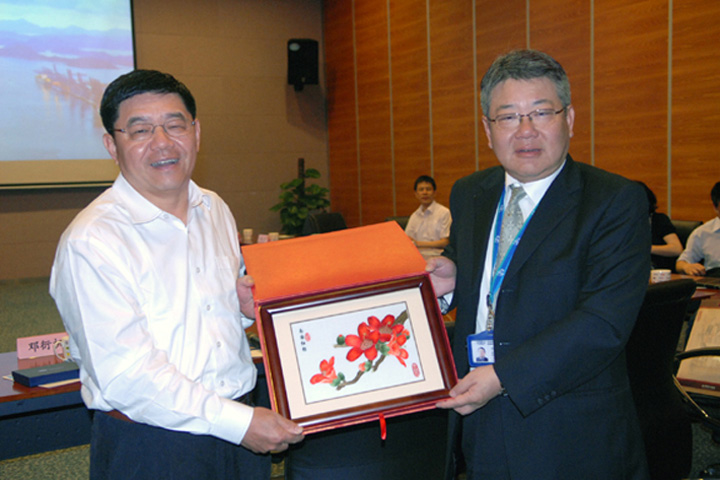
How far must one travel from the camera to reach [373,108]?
9750 millimetres

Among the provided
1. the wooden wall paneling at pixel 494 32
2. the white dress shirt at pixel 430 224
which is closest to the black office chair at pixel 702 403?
the white dress shirt at pixel 430 224

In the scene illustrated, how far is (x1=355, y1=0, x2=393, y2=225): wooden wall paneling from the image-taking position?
31.0 ft

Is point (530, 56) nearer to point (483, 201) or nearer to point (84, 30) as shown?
point (483, 201)

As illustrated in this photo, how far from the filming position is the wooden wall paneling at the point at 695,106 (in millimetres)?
5383

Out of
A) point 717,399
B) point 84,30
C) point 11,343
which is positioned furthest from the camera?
point 84,30

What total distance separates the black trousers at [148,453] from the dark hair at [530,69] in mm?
1164

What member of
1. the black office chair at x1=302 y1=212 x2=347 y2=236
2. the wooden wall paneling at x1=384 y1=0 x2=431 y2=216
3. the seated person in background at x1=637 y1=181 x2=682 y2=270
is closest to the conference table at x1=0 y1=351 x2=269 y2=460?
the seated person in background at x1=637 y1=181 x2=682 y2=270

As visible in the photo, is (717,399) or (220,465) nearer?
(220,465)

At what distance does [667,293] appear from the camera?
203 centimetres

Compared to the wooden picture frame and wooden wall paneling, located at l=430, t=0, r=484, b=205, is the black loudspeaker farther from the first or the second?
the wooden picture frame

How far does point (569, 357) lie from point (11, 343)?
5.49 m

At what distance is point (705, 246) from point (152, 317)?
4497 millimetres

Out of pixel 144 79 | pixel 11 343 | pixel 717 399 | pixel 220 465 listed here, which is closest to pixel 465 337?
pixel 220 465

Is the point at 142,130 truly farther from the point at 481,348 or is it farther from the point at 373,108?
the point at 373,108
